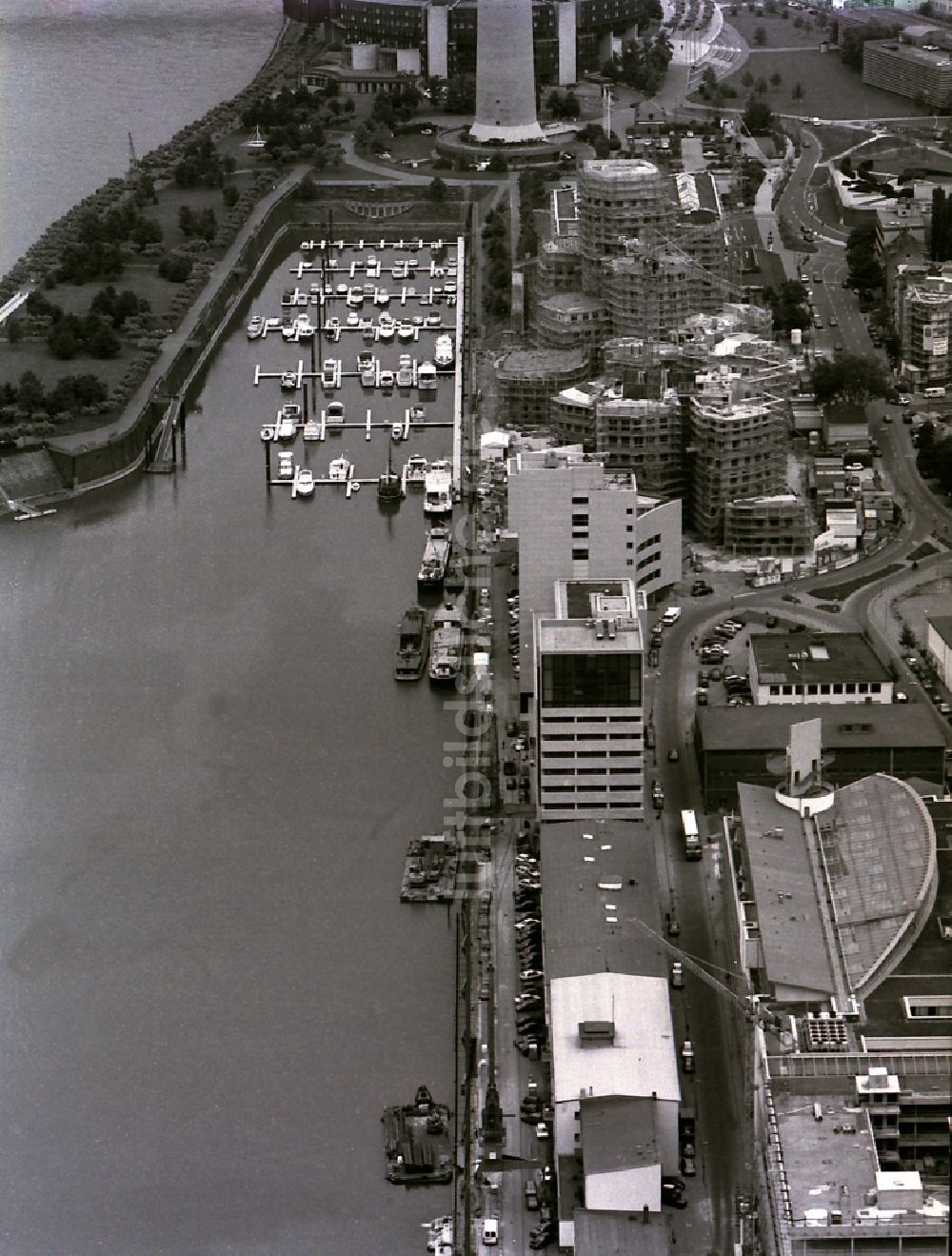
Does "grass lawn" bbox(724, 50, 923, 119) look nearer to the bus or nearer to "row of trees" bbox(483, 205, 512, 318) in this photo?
"row of trees" bbox(483, 205, 512, 318)

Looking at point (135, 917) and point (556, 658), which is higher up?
point (556, 658)

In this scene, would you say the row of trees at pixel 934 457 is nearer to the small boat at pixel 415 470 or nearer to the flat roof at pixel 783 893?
the small boat at pixel 415 470

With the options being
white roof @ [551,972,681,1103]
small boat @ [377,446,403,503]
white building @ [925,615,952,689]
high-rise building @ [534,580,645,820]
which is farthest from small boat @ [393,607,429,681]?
white roof @ [551,972,681,1103]

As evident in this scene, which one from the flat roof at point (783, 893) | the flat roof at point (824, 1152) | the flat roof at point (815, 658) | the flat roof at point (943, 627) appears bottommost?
the flat roof at point (943, 627)

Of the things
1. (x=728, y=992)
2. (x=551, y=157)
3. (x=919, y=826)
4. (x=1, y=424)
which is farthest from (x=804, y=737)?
(x=551, y=157)

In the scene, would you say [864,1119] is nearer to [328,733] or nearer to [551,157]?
[328,733]

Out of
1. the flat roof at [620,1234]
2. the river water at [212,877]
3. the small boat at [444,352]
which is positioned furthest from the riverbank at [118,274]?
the flat roof at [620,1234]
